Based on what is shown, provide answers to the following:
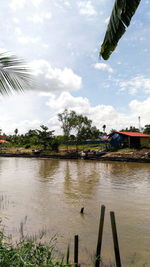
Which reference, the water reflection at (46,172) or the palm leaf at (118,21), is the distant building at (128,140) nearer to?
the water reflection at (46,172)

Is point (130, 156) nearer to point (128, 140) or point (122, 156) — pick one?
point (122, 156)

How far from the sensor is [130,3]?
3.74 meters

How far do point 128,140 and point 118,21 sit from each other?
32.1m

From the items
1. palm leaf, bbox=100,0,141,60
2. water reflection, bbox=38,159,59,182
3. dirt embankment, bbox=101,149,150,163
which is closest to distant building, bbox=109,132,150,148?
dirt embankment, bbox=101,149,150,163

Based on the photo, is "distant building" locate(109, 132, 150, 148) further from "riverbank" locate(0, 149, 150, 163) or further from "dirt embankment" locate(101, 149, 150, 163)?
"dirt embankment" locate(101, 149, 150, 163)

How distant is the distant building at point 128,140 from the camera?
34.6m

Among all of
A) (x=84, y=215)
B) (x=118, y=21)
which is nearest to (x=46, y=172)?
(x=84, y=215)

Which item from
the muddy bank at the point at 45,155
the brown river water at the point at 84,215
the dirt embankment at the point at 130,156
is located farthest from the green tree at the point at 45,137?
the brown river water at the point at 84,215

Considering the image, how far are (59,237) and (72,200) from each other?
167 inches

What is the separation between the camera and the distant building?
3456cm

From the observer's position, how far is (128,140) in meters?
34.6

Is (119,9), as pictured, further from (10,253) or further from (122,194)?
(122,194)

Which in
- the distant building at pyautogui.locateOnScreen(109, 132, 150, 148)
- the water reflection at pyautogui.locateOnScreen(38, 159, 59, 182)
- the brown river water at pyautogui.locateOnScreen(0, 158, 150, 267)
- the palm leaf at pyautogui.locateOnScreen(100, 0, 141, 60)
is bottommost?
the brown river water at pyautogui.locateOnScreen(0, 158, 150, 267)

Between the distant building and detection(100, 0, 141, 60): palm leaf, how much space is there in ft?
102
